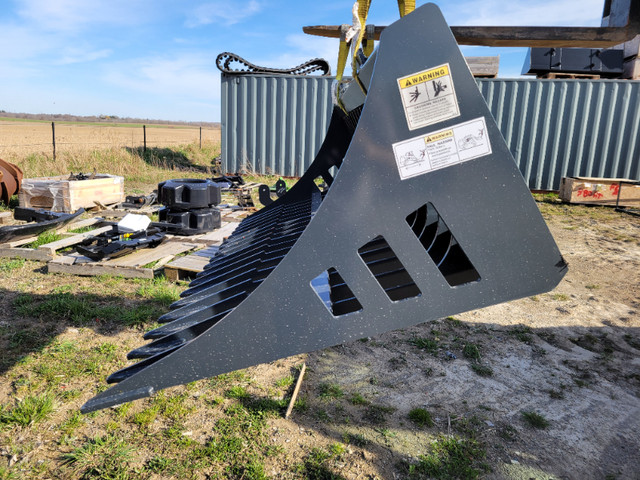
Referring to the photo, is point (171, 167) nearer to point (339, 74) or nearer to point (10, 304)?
point (10, 304)

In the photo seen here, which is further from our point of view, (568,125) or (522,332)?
(568,125)

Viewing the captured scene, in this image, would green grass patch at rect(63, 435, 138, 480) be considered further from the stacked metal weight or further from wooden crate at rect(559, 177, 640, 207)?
wooden crate at rect(559, 177, 640, 207)

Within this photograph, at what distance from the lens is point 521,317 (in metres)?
4.10

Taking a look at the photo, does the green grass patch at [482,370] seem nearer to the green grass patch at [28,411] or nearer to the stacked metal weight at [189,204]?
the green grass patch at [28,411]

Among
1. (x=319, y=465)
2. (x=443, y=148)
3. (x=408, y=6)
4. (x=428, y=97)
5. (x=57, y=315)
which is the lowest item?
(x=319, y=465)

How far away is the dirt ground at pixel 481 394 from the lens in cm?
224

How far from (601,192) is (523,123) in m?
2.49

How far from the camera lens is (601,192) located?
998 cm

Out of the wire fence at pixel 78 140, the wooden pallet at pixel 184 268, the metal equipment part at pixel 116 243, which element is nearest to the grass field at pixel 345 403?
the wooden pallet at pixel 184 268

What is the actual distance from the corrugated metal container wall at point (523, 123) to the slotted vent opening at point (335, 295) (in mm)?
10277

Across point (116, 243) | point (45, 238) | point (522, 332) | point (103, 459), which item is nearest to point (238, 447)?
point (103, 459)

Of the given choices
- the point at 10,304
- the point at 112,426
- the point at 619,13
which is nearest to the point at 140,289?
the point at 10,304

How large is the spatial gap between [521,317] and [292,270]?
342 centimetres

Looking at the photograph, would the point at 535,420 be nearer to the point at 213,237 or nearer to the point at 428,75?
the point at 428,75
